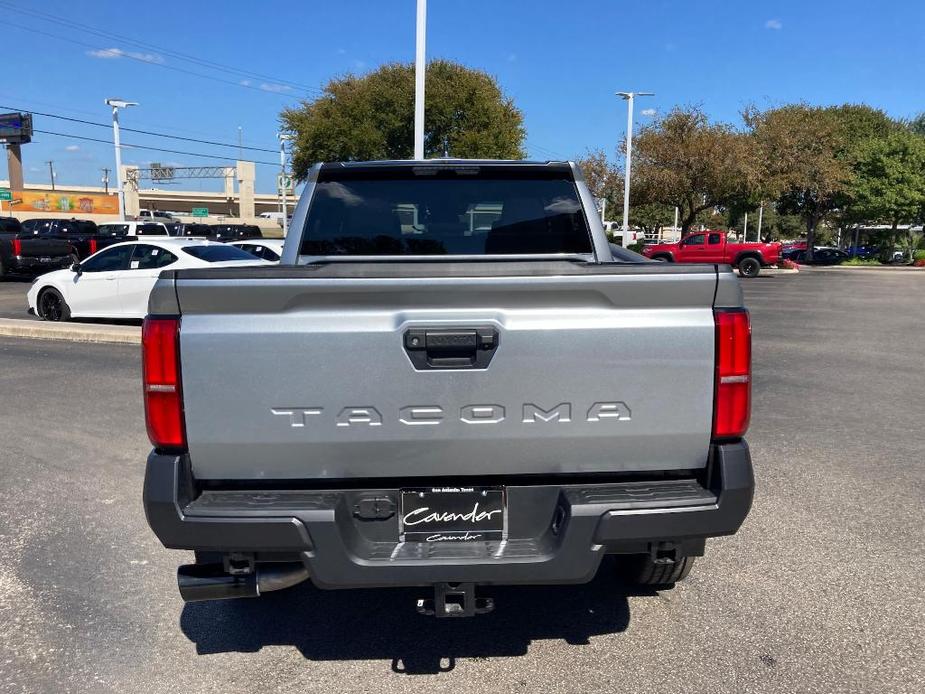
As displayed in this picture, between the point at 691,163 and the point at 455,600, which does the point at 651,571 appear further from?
the point at 691,163

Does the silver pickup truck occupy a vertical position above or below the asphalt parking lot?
above

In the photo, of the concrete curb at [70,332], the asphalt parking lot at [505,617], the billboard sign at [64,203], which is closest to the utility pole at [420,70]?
the concrete curb at [70,332]

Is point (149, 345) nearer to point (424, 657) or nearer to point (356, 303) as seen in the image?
point (356, 303)

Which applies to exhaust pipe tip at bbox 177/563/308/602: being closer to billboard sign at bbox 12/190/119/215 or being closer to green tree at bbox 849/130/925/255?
green tree at bbox 849/130/925/255

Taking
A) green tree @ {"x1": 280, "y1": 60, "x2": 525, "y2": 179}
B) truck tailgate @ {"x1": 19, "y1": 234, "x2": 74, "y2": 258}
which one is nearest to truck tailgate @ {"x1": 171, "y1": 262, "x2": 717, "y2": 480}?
truck tailgate @ {"x1": 19, "y1": 234, "x2": 74, "y2": 258}

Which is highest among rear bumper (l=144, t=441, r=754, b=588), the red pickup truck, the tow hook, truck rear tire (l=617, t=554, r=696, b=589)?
the red pickup truck

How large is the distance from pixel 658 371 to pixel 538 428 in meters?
0.46

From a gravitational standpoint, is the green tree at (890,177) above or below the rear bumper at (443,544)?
above

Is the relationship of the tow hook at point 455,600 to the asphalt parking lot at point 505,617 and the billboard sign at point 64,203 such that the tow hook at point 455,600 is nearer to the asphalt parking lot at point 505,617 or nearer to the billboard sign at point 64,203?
the asphalt parking lot at point 505,617

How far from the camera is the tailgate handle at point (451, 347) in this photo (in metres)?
2.67

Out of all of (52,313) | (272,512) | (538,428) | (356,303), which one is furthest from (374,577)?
(52,313)

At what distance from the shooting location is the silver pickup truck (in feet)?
8.73

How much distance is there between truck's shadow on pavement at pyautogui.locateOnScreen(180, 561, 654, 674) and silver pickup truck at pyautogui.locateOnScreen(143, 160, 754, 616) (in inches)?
27.0

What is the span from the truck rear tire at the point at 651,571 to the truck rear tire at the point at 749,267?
31.4 metres
